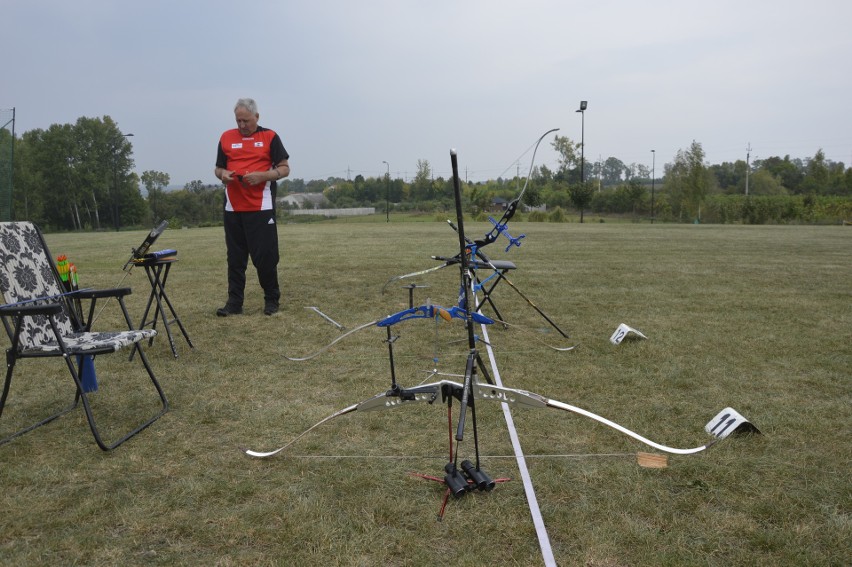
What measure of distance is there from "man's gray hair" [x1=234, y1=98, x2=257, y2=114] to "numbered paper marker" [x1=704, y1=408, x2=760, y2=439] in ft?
15.9

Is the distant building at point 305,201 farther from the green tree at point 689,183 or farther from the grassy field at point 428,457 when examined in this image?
the grassy field at point 428,457

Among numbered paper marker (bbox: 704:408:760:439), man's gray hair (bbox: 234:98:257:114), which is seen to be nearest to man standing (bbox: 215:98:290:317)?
man's gray hair (bbox: 234:98:257:114)

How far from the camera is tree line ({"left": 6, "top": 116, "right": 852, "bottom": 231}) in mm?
44812

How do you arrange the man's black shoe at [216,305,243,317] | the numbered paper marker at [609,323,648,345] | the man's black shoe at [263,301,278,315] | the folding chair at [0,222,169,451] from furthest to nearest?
1. the man's black shoe at [263,301,278,315]
2. the man's black shoe at [216,305,243,317]
3. the numbered paper marker at [609,323,648,345]
4. the folding chair at [0,222,169,451]

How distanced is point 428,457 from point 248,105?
14.1 ft

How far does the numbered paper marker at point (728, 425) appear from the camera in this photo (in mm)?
3197

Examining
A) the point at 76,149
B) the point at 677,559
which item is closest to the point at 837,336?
the point at 677,559

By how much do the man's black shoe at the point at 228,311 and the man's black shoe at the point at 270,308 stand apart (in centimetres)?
27

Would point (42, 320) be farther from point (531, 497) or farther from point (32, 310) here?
point (531, 497)

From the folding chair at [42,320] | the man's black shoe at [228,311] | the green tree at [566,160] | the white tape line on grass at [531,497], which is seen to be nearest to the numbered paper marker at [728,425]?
the white tape line on grass at [531,497]

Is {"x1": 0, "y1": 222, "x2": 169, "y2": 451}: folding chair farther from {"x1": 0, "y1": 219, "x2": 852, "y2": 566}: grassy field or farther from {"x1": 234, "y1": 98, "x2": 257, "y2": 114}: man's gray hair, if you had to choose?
{"x1": 234, "y1": 98, "x2": 257, "y2": 114}: man's gray hair

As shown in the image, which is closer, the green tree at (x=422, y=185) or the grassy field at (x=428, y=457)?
the grassy field at (x=428, y=457)

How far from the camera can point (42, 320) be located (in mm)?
3623

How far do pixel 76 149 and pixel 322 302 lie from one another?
62802 millimetres
